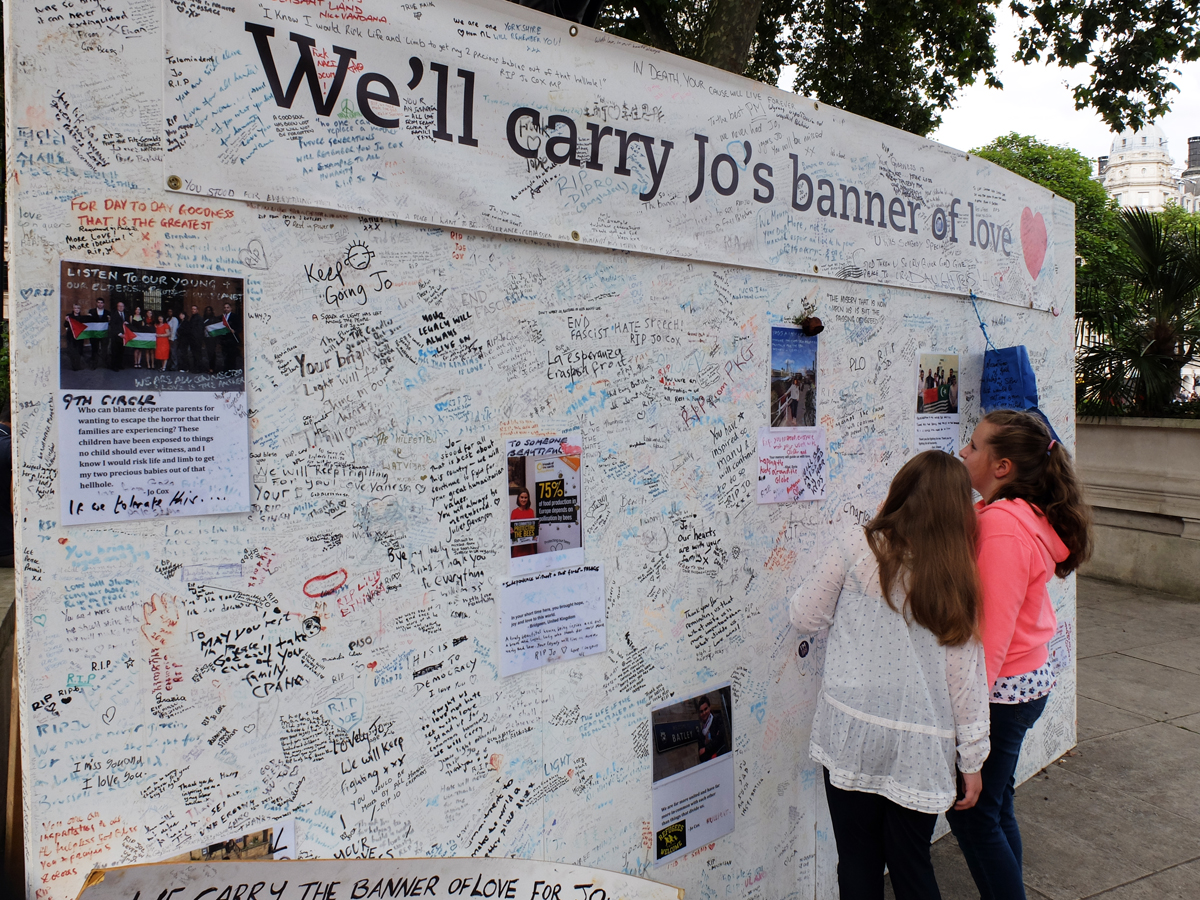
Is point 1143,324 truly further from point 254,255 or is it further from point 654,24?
point 254,255

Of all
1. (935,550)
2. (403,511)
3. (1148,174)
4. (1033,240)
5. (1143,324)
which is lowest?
(935,550)

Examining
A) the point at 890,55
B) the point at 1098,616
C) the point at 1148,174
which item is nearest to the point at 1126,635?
the point at 1098,616

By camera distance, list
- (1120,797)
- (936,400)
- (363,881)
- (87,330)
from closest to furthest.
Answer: (87,330)
(363,881)
(936,400)
(1120,797)

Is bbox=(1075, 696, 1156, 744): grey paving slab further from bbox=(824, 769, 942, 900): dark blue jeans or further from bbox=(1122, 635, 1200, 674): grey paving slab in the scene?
bbox=(824, 769, 942, 900): dark blue jeans

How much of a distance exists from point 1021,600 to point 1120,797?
2.54m

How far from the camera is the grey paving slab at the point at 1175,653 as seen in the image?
6301 mm

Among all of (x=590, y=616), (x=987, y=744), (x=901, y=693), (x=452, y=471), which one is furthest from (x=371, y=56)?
(x=987, y=744)

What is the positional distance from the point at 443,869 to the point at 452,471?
993 millimetres

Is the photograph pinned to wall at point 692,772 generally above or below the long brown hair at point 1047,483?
below

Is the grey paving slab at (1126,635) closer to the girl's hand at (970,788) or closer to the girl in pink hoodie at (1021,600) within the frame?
the girl in pink hoodie at (1021,600)

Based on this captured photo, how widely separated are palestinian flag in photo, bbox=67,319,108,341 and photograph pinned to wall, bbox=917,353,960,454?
10.1 ft

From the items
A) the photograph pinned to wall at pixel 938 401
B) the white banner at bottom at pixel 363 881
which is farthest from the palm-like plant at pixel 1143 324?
the white banner at bottom at pixel 363 881

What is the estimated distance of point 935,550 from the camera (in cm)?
231

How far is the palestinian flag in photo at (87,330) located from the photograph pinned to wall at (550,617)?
3.78ft
